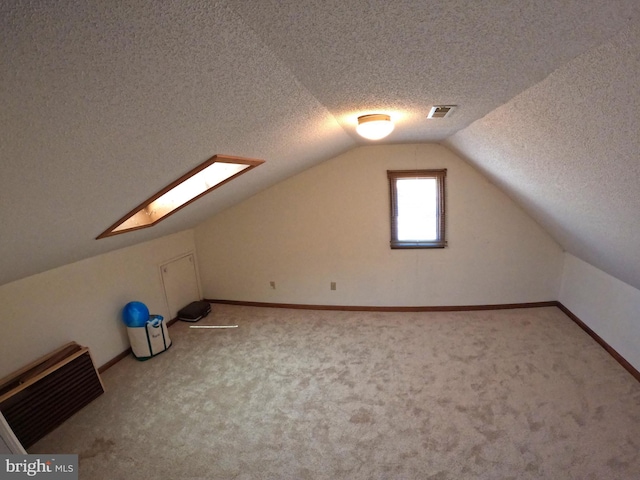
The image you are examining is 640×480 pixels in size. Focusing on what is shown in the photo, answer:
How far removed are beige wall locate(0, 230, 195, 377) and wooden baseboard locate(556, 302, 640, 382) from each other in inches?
198

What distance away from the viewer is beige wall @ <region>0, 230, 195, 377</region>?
97.8 inches

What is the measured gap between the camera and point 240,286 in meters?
4.61

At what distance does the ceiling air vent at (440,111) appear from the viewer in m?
1.77

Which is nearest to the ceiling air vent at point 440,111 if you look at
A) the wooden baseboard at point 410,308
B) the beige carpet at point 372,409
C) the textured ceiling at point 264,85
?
the textured ceiling at point 264,85

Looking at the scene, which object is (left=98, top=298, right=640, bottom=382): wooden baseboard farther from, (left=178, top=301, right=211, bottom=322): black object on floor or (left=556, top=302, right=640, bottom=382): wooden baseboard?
(left=178, top=301, right=211, bottom=322): black object on floor

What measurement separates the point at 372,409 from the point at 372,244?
80.1 inches

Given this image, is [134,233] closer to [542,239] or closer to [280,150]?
[280,150]

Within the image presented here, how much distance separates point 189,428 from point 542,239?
14.2 ft

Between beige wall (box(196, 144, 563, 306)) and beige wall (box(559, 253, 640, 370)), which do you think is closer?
beige wall (box(559, 253, 640, 370))

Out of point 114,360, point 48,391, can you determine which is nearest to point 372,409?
point 48,391

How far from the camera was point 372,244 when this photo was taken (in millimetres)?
4062

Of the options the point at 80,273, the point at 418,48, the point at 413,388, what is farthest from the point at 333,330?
the point at 418,48

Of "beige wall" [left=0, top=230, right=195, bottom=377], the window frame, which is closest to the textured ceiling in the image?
Answer: "beige wall" [left=0, top=230, right=195, bottom=377]

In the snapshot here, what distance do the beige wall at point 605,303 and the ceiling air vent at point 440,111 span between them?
8.37 feet
